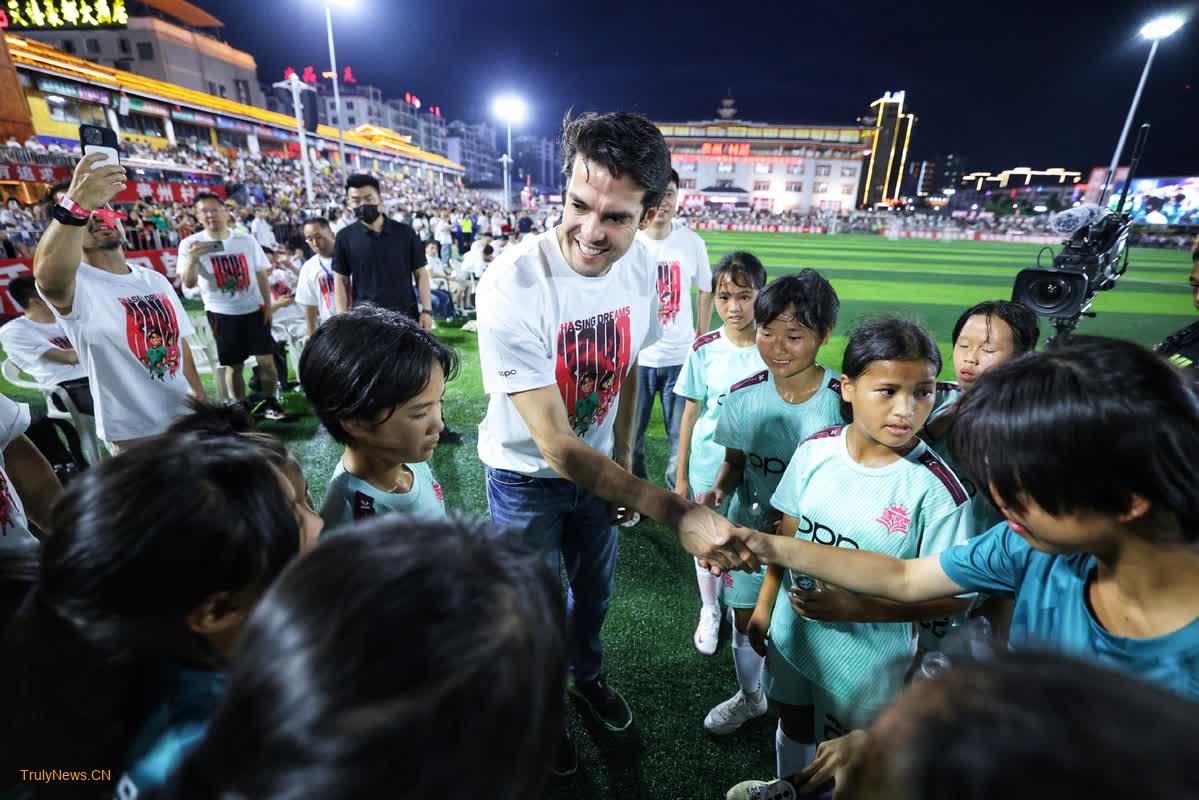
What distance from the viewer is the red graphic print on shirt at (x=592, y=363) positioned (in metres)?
2.10

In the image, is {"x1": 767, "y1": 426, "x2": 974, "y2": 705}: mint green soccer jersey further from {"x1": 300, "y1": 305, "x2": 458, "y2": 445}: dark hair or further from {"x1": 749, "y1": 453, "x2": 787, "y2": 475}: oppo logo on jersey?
{"x1": 300, "y1": 305, "x2": 458, "y2": 445}: dark hair

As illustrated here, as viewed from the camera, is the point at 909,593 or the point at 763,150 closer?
the point at 909,593

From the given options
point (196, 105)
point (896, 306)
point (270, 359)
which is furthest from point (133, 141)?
point (896, 306)

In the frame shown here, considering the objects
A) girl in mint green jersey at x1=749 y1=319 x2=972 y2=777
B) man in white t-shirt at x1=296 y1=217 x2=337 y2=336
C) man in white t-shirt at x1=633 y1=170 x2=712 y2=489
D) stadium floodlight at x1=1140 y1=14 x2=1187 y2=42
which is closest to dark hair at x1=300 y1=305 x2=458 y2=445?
girl in mint green jersey at x1=749 y1=319 x2=972 y2=777

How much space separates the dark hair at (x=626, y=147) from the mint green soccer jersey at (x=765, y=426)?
1.07 m

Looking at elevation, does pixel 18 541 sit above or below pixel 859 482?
below

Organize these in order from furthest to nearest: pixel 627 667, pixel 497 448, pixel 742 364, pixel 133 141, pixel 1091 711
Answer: pixel 133 141 < pixel 742 364 < pixel 627 667 < pixel 497 448 < pixel 1091 711

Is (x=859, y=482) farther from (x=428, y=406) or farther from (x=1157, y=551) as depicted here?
(x=428, y=406)

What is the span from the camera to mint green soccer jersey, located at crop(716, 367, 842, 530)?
A: 8.08 feet

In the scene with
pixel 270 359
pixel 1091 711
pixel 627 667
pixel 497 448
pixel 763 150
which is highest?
pixel 763 150

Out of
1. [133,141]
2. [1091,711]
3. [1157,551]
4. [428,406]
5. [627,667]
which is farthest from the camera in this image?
[133,141]

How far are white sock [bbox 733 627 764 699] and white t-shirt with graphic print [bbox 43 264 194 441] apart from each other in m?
3.22

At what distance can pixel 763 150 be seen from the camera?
228 ft

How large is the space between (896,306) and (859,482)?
512 inches
